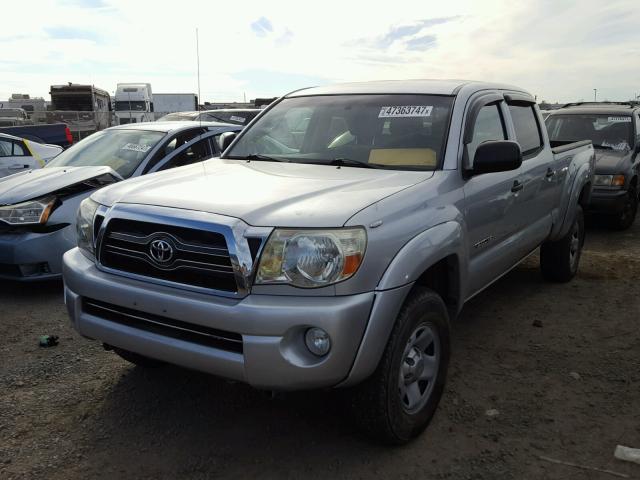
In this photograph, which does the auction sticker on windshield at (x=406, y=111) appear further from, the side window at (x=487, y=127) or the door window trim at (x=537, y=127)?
the door window trim at (x=537, y=127)

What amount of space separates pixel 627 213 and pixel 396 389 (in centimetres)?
694

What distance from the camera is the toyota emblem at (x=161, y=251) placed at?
105 inches

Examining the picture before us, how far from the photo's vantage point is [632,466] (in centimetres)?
279

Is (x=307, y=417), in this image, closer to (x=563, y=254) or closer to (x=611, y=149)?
(x=563, y=254)

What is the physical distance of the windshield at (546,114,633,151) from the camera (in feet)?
28.8

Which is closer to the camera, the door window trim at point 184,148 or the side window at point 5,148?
the door window trim at point 184,148

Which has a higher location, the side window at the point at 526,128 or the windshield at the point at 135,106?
the windshield at the point at 135,106

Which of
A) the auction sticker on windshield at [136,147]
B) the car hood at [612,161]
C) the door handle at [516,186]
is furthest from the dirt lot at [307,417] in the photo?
the car hood at [612,161]

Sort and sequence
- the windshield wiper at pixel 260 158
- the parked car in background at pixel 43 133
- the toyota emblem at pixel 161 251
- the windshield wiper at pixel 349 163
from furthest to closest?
1. the parked car in background at pixel 43 133
2. the windshield wiper at pixel 260 158
3. the windshield wiper at pixel 349 163
4. the toyota emblem at pixel 161 251

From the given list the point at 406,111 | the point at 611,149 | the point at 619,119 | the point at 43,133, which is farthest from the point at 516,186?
the point at 43,133

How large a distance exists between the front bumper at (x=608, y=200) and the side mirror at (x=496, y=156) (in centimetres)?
523

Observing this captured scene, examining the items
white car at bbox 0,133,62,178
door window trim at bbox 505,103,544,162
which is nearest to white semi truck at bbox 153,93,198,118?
white car at bbox 0,133,62,178

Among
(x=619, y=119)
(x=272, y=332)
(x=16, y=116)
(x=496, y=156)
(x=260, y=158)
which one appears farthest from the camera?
(x=16, y=116)

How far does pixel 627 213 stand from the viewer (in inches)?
327
